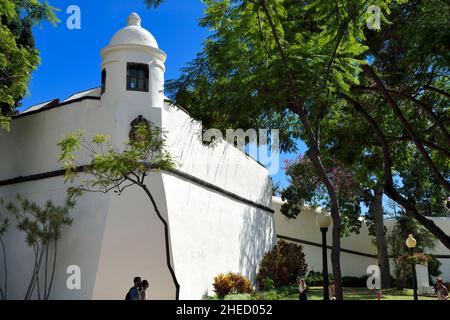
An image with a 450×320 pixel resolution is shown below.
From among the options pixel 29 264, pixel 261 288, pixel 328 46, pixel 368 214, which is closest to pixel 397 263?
pixel 368 214

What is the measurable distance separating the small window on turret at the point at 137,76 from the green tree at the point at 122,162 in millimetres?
1279

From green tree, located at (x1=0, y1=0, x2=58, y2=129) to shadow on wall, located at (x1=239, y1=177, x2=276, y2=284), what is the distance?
10.2 meters

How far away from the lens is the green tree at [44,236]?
15109 mm

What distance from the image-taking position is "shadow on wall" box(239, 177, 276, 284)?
2112 cm

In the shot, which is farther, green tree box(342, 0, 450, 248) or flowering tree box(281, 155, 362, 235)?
flowering tree box(281, 155, 362, 235)

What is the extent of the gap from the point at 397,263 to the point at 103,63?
18.9 meters

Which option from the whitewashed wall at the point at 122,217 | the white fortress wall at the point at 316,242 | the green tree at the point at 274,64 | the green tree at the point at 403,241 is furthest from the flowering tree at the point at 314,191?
the green tree at the point at 274,64
